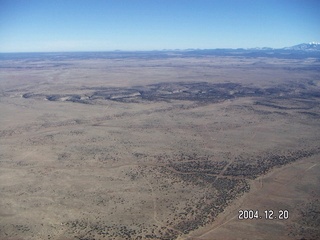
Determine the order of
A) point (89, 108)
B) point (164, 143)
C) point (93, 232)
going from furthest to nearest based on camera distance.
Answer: point (89, 108) < point (164, 143) < point (93, 232)

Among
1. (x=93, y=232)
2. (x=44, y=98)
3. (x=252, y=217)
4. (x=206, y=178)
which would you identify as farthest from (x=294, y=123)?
(x=44, y=98)

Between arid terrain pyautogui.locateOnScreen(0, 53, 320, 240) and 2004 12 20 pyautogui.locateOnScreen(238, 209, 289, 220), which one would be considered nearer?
arid terrain pyautogui.locateOnScreen(0, 53, 320, 240)

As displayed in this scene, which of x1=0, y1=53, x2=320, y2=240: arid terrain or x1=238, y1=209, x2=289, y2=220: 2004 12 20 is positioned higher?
x1=0, y1=53, x2=320, y2=240: arid terrain

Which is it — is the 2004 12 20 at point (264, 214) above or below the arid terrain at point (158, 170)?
below

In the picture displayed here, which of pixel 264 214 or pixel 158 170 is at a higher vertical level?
pixel 158 170

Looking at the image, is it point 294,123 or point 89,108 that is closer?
point 294,123

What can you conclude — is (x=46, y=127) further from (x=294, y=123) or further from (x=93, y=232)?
(x=294, y=123)

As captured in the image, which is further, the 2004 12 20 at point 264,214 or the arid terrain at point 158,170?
the 2004 12 20 at point 264,214

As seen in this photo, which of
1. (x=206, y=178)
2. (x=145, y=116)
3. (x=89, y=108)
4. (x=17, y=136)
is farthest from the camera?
(x=89, y=108)
